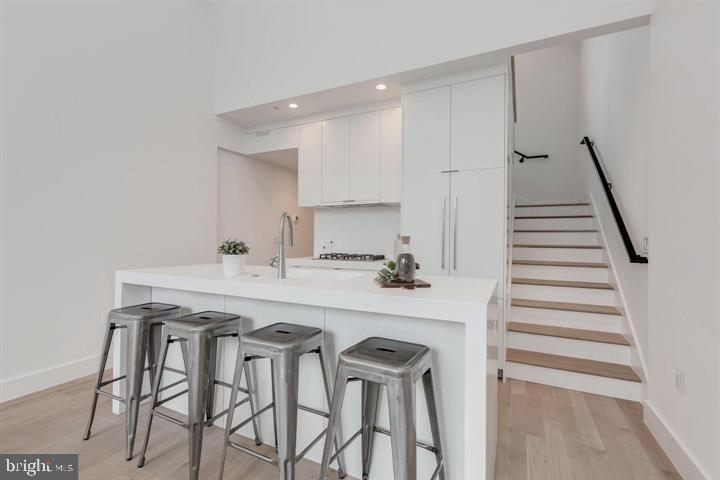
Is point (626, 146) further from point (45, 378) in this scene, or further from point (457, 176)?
point (45, 378)

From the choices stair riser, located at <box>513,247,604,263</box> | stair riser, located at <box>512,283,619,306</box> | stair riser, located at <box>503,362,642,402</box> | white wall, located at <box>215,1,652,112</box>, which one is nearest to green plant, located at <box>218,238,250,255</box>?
white wall, located at <box>215,1,652,112</box>

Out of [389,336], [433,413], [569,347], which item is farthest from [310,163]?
[433,413]

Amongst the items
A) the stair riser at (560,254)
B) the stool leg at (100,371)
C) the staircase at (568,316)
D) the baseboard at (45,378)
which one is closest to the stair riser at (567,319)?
the staircase at (568,316)

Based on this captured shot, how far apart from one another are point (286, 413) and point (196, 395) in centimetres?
51

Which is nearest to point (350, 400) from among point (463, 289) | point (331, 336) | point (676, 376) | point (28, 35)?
point (331, 336)

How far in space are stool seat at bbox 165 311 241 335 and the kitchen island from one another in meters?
0.14

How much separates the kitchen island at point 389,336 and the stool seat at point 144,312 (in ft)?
0.47

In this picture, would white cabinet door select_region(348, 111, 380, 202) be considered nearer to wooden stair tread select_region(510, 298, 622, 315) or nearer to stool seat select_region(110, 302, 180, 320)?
wooden stair tread select_region(510, 298, 622, 315)

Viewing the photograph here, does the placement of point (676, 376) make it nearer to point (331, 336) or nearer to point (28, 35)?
point (331, 336)

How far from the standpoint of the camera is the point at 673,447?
5.58 feet

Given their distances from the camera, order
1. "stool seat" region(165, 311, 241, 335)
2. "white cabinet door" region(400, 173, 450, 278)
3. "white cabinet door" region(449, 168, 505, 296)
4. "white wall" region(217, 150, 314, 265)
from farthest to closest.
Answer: "white wall" region(217, 150, 314, 265), "white cabinet door" region(400, 173, 450, 278), "white cabinet door" region(449, 168, 505, 296), "stool seat" region(165, 311, 241, 335)

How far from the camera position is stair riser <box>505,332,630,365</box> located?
2.57m

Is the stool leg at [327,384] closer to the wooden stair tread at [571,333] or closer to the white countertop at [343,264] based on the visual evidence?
the wooden stair tread at [571,333]

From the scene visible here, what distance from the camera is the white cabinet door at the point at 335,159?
152 inches
